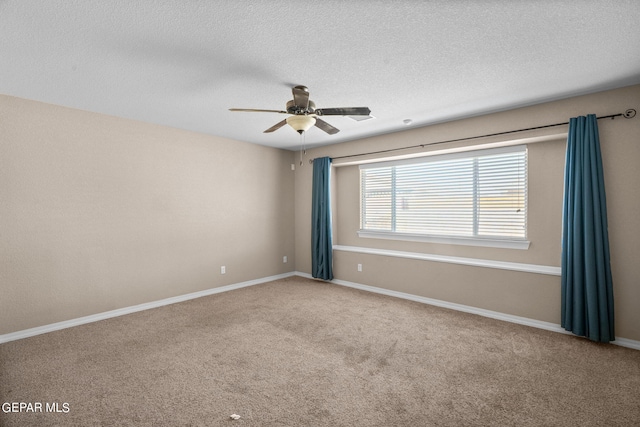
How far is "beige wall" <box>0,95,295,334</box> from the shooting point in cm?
320

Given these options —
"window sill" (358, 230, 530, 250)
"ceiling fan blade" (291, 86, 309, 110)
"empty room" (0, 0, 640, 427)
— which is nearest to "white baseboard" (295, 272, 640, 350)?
"empty room" (0, 0, 640, 427)

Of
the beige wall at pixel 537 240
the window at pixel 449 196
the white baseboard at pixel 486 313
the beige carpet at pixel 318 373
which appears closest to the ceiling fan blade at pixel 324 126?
the beige wall at pixel 537 240

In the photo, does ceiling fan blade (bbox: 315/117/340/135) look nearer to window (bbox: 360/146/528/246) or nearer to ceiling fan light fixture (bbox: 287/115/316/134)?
ceiling fan light fixture (bbox: 287/115/316/134)

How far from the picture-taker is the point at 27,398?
7.05ft

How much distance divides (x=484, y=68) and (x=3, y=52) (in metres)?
3.71

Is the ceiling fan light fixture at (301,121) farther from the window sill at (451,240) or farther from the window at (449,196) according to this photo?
the window sill at (451,240)

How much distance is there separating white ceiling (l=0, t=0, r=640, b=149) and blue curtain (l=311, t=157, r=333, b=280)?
2.13 metres

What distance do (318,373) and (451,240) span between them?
9.15ft

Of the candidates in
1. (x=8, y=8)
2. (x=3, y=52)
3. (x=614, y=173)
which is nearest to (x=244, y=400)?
(x=8, y=8)

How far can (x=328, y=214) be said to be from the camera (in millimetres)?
5402

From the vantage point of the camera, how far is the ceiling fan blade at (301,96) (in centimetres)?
252

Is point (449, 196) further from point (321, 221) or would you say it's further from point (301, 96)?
point (301, 96)

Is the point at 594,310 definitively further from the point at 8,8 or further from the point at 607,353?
the point at 8,8

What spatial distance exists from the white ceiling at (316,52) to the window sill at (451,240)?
164 cm
